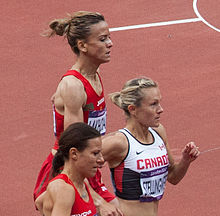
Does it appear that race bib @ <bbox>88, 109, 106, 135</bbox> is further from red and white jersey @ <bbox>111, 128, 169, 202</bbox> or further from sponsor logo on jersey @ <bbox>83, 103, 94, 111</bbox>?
red and white jersey @ <bbox>111, 128, 169, 202</bbox>

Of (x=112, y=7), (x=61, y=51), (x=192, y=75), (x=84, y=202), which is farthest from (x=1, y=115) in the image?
(x=84, y=202)

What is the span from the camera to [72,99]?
591 cm

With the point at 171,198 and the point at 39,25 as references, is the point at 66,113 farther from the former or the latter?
the point at 39,25

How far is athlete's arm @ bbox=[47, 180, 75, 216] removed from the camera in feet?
15.8

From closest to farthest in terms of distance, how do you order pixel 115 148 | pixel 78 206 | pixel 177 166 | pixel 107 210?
pixel 78 206 < pixel 107 210 < pixel 115 148 < pixel 177 166

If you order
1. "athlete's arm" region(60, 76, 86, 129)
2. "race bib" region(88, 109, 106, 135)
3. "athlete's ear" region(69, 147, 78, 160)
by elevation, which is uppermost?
"athlete's arm" region(60, 76, 86, 129)

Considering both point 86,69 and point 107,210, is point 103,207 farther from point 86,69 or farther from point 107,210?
point 86,69

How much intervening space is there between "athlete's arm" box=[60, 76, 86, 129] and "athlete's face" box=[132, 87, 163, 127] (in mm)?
429

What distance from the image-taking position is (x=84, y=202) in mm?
5062

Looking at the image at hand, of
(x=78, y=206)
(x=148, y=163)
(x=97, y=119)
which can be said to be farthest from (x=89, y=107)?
(x=78, y=206)

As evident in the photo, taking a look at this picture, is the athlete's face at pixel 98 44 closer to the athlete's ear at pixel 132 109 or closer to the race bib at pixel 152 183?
the athlete's ear at pixel 132 109

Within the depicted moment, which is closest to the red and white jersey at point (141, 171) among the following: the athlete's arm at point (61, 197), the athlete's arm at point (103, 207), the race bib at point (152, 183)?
the race bib at point (152, 183)

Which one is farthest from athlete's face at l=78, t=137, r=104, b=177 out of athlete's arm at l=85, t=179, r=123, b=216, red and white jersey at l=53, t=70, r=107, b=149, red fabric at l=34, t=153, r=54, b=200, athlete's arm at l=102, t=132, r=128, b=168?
red fabric at l=34, t=153, r=54, b=200

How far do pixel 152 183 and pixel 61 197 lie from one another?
3.64ft
